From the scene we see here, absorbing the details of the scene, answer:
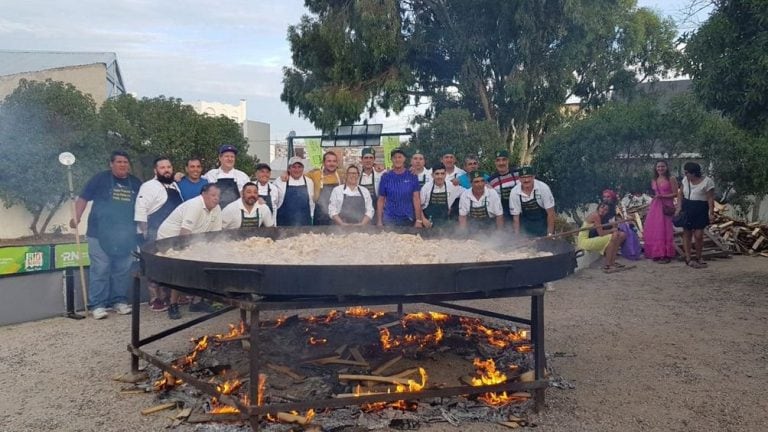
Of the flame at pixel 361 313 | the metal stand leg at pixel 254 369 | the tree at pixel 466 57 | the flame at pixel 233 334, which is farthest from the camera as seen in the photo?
the tree at pixel 466 57

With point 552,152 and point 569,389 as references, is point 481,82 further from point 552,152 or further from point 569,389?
point 569,389

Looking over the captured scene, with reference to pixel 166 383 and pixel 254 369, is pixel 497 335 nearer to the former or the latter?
pixel 254 369

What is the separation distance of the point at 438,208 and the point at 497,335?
2407 millimetres

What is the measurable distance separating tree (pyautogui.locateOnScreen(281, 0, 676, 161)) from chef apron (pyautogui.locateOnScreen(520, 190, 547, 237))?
12776mm

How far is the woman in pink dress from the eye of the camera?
9.57 meters

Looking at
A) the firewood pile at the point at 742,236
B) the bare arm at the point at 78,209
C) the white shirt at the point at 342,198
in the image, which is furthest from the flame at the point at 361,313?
the firewood pile at the point at 742,236

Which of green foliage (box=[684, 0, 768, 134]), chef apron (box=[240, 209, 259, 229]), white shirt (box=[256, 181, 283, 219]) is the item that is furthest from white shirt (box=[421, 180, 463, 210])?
green foliage (box=[684, 0, 768, 134])

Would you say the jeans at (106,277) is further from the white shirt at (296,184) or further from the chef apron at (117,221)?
the white shirt at (296,184)

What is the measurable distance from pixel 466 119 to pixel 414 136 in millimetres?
1696

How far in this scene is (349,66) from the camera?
65.6ft

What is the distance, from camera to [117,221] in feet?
20.9

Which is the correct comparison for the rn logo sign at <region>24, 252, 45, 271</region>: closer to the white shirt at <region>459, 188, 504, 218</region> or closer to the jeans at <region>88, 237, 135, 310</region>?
the jeans at <region>88, 237, 135, 310</region>

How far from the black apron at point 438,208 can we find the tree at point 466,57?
41.9 ft

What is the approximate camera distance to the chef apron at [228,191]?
6.75 metres
